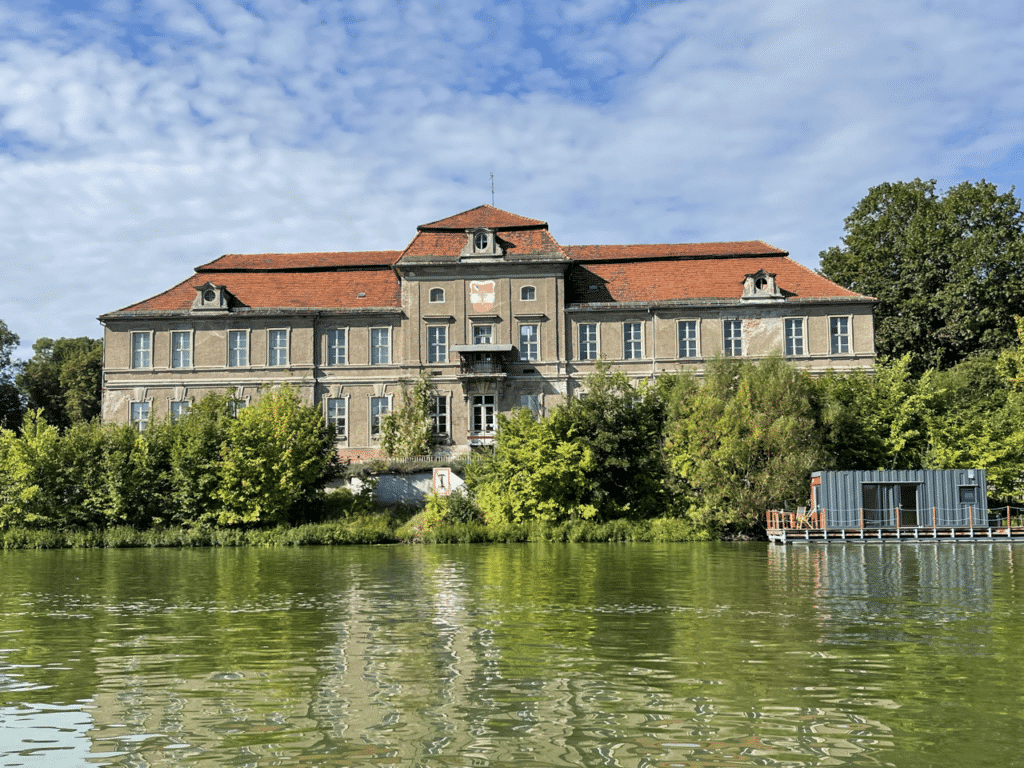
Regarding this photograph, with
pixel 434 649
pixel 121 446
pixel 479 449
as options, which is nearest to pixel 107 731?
pixel 434 649

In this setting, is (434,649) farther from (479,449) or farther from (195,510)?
(479,449)

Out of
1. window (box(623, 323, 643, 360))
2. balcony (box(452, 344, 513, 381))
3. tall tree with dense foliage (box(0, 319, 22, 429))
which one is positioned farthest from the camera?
tall tree with dense foliage (box(0, 319, 22, 429))

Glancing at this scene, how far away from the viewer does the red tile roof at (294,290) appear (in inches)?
2157

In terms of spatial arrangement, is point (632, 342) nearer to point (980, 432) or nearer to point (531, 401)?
point (531, 401)

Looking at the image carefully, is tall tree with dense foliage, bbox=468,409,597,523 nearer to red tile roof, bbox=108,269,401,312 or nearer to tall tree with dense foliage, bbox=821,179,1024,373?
red tile roof, bbox=108,269,401,312

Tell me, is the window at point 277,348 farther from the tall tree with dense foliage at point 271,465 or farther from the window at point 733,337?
the window at point 733,337

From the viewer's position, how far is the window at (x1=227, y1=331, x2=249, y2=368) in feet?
178

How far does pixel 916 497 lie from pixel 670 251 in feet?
76.4

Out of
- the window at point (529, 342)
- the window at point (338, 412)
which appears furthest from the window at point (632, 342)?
the window at point (338, 412)

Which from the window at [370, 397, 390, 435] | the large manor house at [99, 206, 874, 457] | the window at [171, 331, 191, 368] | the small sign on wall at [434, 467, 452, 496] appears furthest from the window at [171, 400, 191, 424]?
the small sign on wall at [434, 467, 452, 496]

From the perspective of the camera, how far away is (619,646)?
14109mm

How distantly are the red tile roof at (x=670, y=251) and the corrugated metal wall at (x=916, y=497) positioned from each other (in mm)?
20150

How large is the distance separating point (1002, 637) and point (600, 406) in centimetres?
3053

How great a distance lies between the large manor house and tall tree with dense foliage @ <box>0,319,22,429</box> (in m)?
19.7
